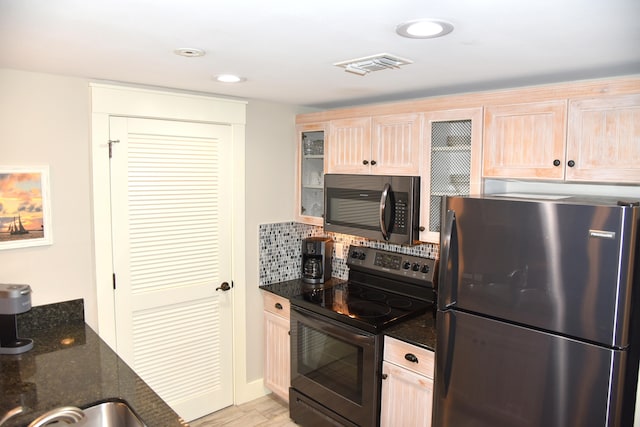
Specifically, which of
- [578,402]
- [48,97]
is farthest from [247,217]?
[578,402]

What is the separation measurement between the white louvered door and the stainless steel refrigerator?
1652 mm

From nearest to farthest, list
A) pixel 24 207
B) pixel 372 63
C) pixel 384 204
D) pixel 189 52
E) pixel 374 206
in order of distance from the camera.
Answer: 1. pixel 189 52
2. pixel 372 63
3. pixel 24 207
4. pixel 384 204
5. pixel 374 206

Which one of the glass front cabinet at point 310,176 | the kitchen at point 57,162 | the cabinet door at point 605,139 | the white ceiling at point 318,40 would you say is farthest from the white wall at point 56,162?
the cabinet door at point 605,139

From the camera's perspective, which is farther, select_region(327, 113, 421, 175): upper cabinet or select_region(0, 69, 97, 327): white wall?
select_region(327, 113, 421, 175): upper cabinet

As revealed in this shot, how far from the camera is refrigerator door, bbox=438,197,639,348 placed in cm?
165

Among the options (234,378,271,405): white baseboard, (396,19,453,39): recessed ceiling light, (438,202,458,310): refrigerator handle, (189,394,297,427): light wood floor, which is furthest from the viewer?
(234,378,271,405): white baseboard

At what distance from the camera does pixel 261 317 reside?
344 cm

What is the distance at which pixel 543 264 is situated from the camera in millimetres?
1804

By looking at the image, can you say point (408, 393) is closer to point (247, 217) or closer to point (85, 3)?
point (247, 217)

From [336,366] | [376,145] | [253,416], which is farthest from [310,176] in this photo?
[253,416]

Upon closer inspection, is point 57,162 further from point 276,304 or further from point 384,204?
point 384,204

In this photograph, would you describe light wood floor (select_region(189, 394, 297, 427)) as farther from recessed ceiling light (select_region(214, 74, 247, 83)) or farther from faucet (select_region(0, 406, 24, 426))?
recessed ceiling light (select_region(214, 74, 247, 83))

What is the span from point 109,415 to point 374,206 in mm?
1819

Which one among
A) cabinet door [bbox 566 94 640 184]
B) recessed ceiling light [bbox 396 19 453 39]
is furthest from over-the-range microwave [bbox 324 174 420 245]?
recessed ceiling light [bbox 396 19 453 39]
